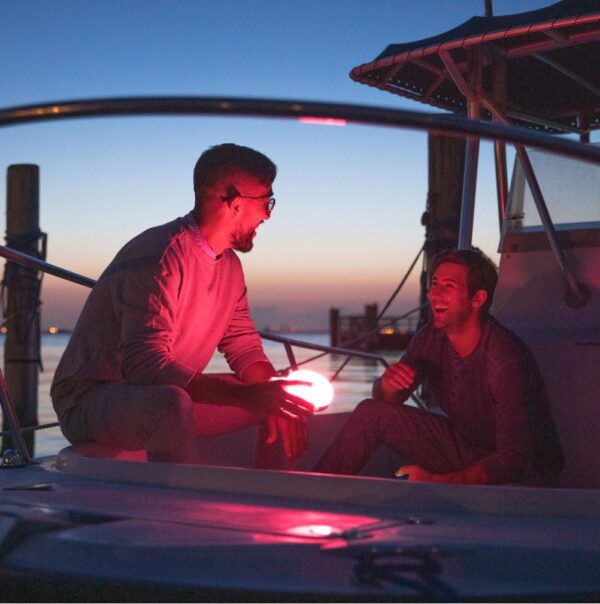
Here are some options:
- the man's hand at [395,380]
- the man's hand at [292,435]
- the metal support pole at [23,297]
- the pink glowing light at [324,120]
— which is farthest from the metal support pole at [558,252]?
the metal support pole at [23,297]

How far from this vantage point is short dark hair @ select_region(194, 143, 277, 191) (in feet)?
8.79

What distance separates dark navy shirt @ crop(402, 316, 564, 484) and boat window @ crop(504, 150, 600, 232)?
73 centimetres

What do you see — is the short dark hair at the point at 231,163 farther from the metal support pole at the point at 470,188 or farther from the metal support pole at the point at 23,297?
the metal support pole at the point at 23,297

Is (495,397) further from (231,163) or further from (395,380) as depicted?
(231,163)

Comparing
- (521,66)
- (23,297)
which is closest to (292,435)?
(521,66)

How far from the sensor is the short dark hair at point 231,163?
8.79 ft

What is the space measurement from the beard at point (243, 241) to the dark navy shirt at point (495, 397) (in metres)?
0.66

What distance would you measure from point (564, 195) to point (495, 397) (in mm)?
1091

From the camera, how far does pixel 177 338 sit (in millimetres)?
2764

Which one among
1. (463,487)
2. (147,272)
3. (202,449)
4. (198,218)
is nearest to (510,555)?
(463,487)

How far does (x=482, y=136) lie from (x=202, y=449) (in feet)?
5.64

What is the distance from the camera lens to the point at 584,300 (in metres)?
3.30

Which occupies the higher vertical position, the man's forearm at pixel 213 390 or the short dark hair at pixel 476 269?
the short dark hair at pixel 476 269

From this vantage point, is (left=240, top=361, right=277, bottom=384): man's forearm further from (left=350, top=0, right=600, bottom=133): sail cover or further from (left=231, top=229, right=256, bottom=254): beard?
(left=350, top=0, right=600, bottom=133): sail cover
